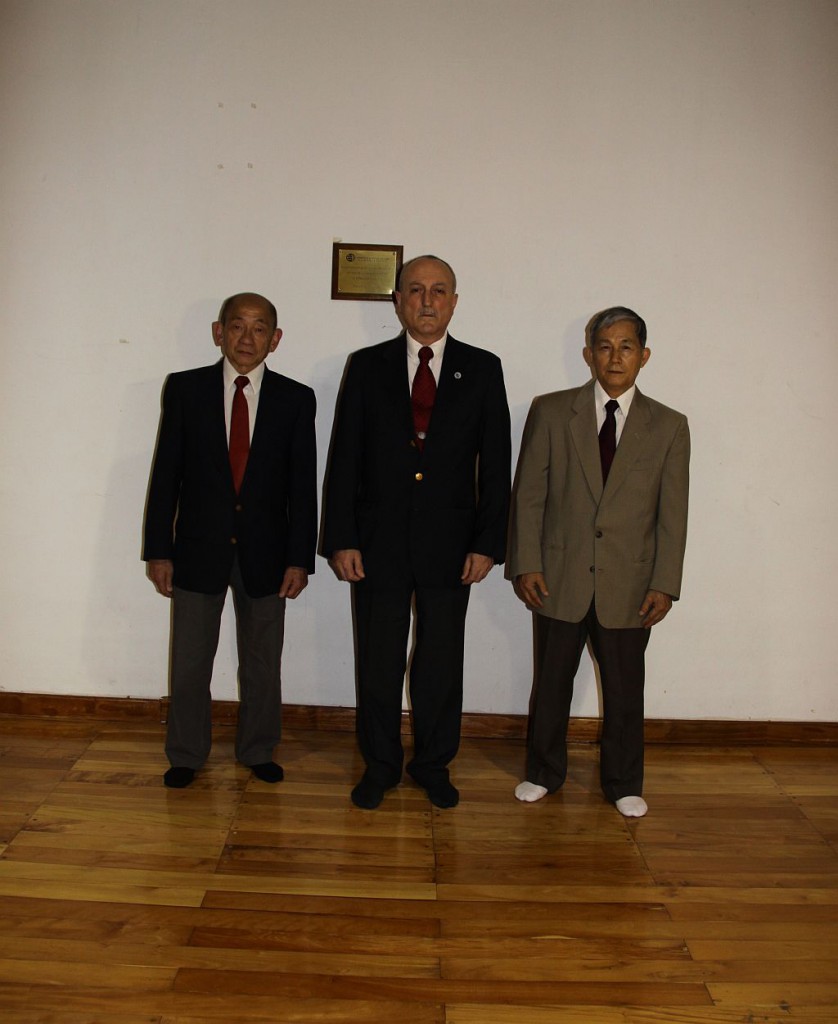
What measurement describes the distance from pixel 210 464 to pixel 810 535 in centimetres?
226

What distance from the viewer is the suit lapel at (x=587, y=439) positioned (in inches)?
113

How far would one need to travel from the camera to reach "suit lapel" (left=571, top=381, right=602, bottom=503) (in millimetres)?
2875

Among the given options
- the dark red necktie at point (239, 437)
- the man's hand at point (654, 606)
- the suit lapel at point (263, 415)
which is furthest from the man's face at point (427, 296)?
the man's hand at point (654, 606)

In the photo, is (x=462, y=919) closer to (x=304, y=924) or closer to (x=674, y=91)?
(x=304, y=924)

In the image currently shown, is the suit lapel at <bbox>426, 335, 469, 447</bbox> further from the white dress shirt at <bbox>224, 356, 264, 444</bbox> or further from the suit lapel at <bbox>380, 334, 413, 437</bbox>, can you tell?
the white dress shirt at <bbox>224, 356, 264, 444</bbox>

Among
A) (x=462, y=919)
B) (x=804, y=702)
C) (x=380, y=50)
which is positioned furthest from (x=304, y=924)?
(x=380, y=50)

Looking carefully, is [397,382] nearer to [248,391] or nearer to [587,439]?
[248,391]

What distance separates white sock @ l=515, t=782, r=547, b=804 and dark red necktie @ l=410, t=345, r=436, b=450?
1.21m

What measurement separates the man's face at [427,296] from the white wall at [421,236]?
0.46 m

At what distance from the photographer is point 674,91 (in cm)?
323

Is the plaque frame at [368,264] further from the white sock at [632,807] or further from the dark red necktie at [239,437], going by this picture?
the white sock at [632,807]

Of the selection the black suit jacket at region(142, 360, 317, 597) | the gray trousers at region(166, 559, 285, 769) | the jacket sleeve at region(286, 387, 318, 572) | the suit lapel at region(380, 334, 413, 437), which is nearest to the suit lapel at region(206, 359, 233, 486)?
the black suit jacket at region(142, 360, 317, 597)

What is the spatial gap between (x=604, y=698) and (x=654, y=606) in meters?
0.35

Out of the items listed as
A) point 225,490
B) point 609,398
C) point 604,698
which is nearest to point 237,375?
point 225,490
